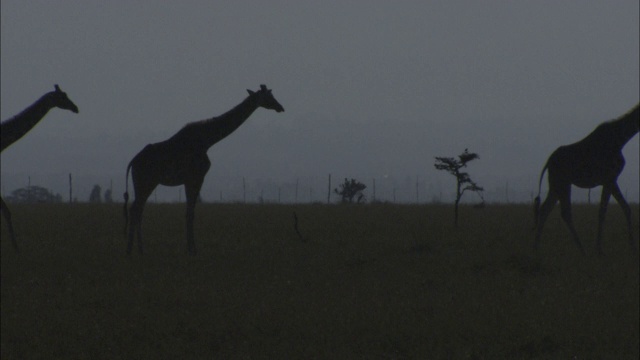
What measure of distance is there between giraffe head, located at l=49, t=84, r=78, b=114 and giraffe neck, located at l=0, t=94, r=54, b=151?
10.6 inches

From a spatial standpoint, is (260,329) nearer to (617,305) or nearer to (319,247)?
(617,305)

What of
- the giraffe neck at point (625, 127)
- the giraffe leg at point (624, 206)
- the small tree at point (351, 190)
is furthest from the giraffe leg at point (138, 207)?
the small tree at point (351, 190)

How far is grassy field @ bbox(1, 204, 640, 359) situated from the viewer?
984 centimetres

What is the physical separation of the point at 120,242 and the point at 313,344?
12.3 meters

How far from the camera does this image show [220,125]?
19281 mm

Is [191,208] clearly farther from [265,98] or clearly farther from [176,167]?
[265,98]

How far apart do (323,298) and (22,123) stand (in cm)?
826

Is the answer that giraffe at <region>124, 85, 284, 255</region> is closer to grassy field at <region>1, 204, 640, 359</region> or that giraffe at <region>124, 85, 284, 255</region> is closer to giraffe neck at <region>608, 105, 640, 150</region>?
grassy field at <region>1, 204, 640, 359</region>

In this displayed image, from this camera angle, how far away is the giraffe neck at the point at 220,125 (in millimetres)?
18891

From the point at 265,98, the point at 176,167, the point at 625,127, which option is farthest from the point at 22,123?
the point at 625,127

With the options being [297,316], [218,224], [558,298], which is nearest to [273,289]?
A: [297,316]

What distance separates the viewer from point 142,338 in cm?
1027

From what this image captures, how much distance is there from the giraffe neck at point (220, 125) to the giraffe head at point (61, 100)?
8.34 ft

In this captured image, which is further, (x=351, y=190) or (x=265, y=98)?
(x=351, y=190)
